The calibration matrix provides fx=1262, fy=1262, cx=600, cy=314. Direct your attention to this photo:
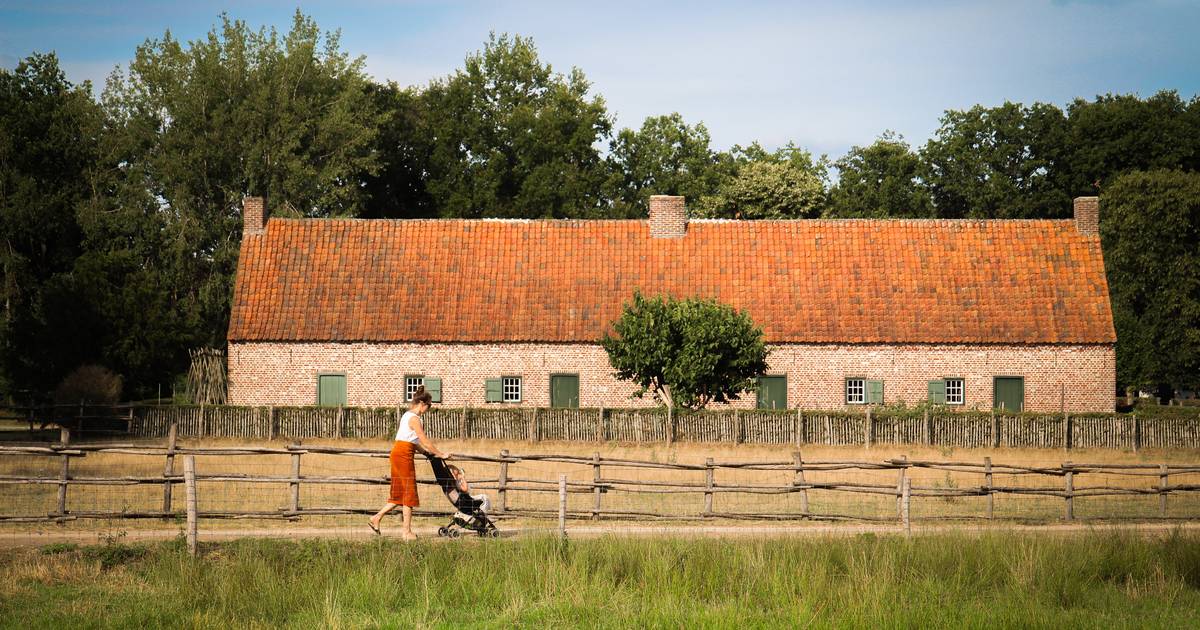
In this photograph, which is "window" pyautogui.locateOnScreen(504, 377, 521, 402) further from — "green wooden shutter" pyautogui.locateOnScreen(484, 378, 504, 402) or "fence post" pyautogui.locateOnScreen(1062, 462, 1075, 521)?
"fence post" pyautogui.locateOnScreen(1062, 462, 1075, 521)

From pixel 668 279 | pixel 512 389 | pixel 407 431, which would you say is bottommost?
pixel 407 431

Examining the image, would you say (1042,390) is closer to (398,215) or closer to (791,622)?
(791,622)

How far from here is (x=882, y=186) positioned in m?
57.1

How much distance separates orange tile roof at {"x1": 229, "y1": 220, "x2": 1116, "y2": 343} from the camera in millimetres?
35125

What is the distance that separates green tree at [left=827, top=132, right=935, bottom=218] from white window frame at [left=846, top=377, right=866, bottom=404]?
71.9 ft

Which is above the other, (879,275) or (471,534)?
(879,275)

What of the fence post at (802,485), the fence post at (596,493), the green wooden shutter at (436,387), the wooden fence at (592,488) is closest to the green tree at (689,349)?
the green wooden shutter at (436,387)

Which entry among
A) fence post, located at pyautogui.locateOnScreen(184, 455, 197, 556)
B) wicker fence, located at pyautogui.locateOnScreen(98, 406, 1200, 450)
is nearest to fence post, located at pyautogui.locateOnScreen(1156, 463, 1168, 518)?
wicker fence, located at pyautogui.locateOnScreen(98, 406, 1200, 450)

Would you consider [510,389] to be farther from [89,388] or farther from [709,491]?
[709,491]

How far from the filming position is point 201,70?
47.4 m

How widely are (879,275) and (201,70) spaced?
2672 cm

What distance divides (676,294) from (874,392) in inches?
245

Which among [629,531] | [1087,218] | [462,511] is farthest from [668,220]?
[462,511]

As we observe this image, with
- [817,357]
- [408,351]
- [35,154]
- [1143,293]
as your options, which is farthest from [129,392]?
[1143,293]
